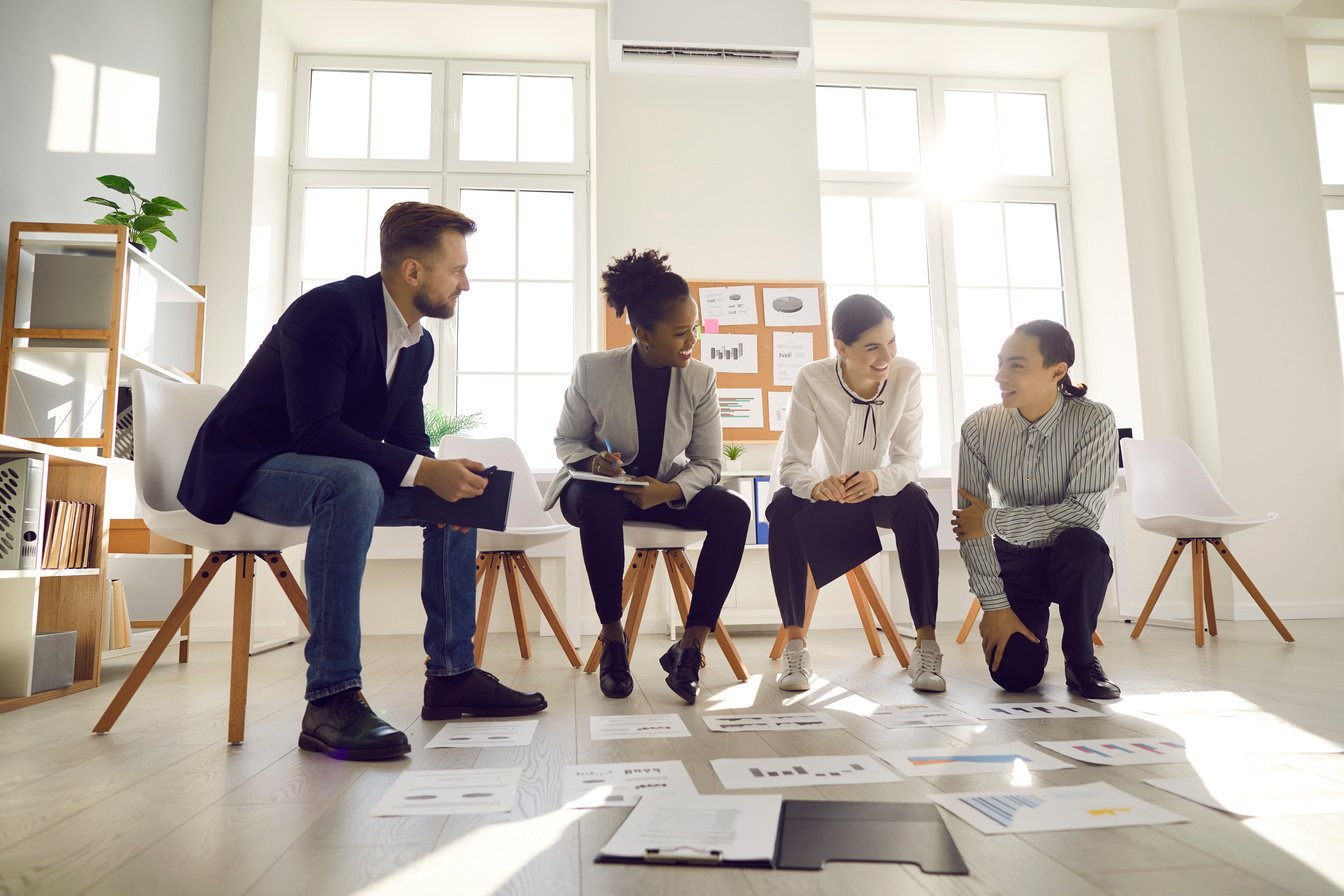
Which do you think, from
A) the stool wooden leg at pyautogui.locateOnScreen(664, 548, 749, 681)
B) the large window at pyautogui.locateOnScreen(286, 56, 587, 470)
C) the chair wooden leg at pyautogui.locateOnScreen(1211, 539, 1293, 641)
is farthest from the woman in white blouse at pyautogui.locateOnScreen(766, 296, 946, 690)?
the large window at pyautogui.locateOnScreen(286, 56, 587, 470)

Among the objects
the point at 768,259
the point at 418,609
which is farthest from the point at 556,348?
the point at 418,609

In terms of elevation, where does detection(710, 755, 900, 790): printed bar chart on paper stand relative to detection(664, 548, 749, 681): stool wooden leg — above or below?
below

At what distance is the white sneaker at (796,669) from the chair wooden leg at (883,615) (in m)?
0.34

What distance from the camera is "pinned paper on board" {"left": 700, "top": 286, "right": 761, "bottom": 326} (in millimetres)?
4105

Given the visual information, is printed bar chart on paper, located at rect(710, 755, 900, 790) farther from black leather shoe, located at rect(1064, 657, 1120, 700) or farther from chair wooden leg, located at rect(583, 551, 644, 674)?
chair wooden leg, located at rect(583, 551, 644, 674)

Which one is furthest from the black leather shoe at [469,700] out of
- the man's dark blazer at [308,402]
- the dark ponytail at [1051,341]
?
the dark ponytail at [1051,341]

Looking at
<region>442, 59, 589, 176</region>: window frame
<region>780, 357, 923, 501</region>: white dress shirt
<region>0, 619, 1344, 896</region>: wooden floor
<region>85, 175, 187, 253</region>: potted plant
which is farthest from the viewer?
<region>442, 59, 589, 176</region>: window frame

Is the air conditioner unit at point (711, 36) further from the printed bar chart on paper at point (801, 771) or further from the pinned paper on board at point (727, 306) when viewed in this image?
the printed bar chart on paper at point (801, 771)

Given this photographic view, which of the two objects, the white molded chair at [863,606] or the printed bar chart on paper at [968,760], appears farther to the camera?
the white molded chair at [863,606]

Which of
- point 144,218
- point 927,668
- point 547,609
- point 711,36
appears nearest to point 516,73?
point 711,36

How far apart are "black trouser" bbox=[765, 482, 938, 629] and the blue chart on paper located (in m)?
1.01

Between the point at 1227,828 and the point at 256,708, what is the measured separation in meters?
1.89

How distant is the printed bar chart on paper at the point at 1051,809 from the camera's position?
1031 mm

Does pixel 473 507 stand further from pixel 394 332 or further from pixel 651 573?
pixel 651 573
